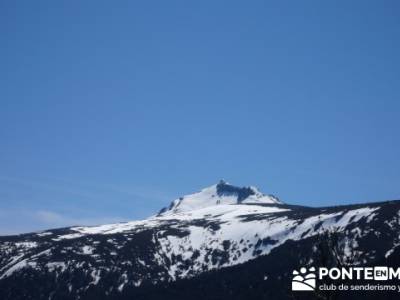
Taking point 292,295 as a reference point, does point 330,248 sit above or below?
above

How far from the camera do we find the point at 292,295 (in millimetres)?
36750

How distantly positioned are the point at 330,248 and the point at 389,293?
174 meters

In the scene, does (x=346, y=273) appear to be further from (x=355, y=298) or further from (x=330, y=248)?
(x=355, y=298)

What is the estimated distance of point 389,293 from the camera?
195125mm

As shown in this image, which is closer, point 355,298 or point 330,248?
point 330,248

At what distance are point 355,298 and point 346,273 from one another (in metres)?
174

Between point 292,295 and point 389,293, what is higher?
point 389,293

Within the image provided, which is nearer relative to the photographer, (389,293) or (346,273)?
(346,273)

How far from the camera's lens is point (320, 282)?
3706cm

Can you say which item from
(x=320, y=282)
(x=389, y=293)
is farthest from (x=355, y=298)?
(x=320, y=282)

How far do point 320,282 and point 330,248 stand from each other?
2.51m

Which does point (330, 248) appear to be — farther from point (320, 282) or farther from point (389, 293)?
point (389, 293)

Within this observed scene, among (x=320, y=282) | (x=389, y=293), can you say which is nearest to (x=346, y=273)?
(x=320, y=282)

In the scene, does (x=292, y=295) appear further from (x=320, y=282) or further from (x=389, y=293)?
(x=389, y=293)
